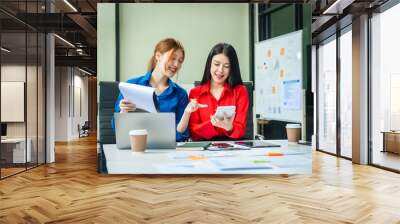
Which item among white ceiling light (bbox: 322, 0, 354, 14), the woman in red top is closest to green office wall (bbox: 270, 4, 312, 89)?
the woman in red top

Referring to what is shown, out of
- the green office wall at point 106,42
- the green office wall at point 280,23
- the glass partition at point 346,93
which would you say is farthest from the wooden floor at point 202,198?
the green office wall at point 280,23

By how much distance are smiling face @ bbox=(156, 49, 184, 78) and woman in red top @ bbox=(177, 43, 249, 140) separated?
0.34 m

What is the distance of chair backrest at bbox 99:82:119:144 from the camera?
194 inches

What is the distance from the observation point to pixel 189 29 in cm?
508

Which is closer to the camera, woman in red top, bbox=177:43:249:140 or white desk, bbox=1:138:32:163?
woman in red top, bbox=177:43:249:140

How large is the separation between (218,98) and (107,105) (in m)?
1.40

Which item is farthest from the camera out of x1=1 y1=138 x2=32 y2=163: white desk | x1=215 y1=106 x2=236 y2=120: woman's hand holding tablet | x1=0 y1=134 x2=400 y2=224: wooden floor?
x1=1 y1=138 x2=32 y2=163: white desk

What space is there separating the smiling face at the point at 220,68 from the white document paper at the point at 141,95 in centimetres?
80

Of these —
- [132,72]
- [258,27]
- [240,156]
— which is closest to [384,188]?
[240,156]

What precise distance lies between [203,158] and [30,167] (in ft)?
10.6

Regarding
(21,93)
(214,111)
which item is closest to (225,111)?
(214,111)

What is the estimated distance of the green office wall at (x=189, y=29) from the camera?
16.4 ft

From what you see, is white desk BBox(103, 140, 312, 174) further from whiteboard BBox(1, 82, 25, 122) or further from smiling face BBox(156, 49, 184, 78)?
whiteboard BBox(1, 82, 25, 122)

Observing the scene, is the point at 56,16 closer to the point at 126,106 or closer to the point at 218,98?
the point at 126,106
